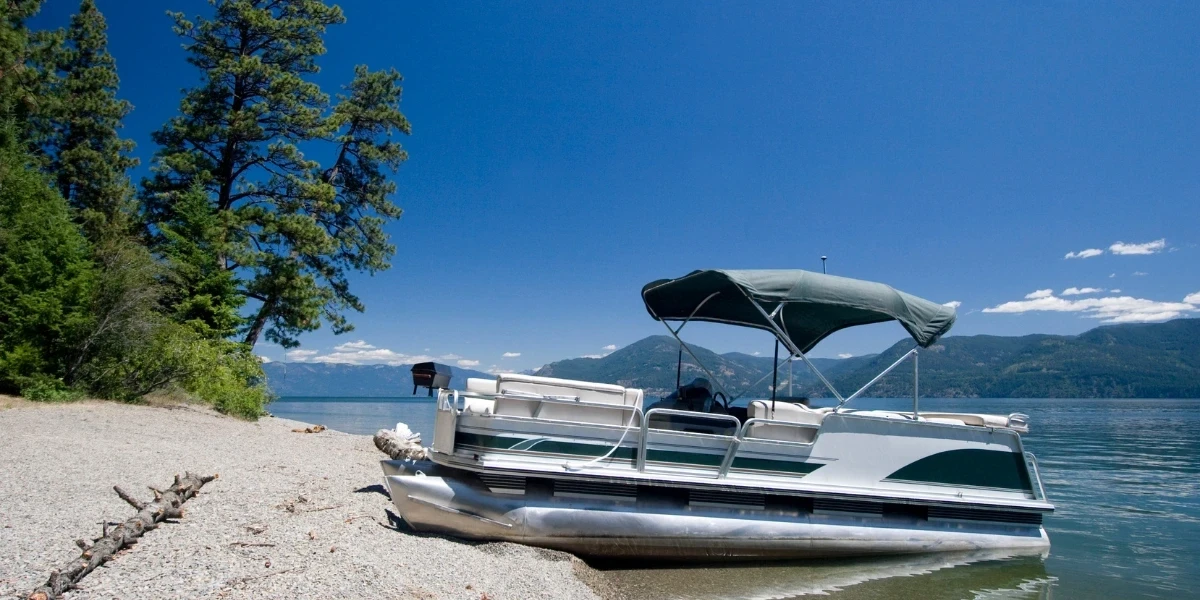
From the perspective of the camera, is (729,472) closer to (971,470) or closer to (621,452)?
(621,452)

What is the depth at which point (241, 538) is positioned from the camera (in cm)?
557

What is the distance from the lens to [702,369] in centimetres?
962

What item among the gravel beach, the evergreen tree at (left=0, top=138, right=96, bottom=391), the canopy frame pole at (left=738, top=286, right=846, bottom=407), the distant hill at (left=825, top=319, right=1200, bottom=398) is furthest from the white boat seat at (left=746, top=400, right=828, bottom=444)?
the distant hill at (left=825, top=319, right=1200, bottom=398)

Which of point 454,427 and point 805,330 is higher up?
point 805,330

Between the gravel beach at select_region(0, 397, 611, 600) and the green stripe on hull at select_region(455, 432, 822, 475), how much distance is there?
92 centimetres

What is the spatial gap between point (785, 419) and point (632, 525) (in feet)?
6.73

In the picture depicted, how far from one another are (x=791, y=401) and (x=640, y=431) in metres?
2.72

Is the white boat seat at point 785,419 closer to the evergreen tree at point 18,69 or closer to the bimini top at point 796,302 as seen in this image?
the bimini top at point 796,302

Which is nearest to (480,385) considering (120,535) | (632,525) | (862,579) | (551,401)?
(551,401)

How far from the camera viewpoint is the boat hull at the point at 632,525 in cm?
641

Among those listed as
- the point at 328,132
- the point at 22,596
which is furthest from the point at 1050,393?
the point at 22,596

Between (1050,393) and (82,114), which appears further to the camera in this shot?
(1050,393)

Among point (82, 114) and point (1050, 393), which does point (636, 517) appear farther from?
point (1050, 393)

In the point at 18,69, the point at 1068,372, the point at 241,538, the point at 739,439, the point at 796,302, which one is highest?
the point at 1068,372
